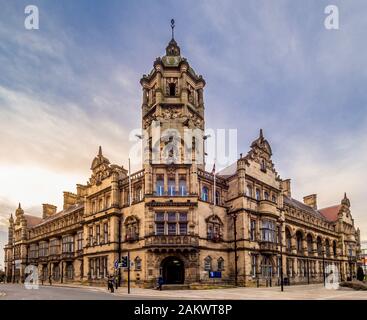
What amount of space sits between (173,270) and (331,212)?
5473 cm

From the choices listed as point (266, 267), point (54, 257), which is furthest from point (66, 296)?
point (54, 257)

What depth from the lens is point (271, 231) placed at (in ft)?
163

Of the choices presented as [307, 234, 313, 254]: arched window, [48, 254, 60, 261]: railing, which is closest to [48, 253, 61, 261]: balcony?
[48, 254, 60, 261]: railing

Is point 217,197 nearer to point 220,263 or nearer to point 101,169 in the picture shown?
point 220,263

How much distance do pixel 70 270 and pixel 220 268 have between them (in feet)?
95.4

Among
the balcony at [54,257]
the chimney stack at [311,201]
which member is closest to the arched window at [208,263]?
the balcony at [54,257]

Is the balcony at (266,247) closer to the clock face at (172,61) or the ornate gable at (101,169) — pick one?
the ornate gable at (101,169)

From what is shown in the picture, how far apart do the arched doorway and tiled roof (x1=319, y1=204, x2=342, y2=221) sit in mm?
51784

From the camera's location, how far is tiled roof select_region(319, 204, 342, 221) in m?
82.6

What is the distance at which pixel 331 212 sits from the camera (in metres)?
84.6

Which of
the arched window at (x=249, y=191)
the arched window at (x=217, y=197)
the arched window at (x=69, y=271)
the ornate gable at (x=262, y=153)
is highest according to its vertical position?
the ornate gable at (x=262, y=153)

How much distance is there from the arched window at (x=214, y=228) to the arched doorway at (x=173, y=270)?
4.82 m

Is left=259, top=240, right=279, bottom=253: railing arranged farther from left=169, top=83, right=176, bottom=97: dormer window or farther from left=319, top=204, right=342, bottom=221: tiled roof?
left=319, top=204, right=342, bottom=221: tiled roof

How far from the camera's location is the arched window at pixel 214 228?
44094mm
